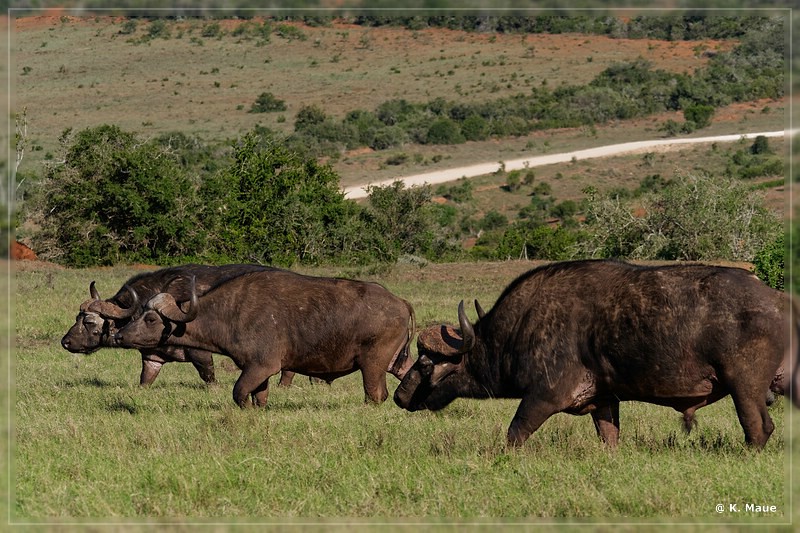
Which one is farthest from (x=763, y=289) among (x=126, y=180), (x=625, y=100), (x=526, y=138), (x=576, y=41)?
(x=576, y=41)

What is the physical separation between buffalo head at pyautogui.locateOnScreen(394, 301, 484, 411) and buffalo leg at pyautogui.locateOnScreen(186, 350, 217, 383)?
4.80m

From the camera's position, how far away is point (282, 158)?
41.0m

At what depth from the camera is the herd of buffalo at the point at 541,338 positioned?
8.52 meters

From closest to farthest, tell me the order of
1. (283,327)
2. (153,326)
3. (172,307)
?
(283,327) → (172,307) → (153,326)

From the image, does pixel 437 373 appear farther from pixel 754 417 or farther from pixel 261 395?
pixel 754 417

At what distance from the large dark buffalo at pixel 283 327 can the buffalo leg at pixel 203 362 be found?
81.6 inches

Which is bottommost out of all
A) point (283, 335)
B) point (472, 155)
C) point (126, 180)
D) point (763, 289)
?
point (472, 155)

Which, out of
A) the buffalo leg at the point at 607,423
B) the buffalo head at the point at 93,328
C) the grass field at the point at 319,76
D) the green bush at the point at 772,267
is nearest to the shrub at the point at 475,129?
the grass field at the point at 319,76

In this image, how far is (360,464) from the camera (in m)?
8.64

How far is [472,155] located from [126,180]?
46903mm

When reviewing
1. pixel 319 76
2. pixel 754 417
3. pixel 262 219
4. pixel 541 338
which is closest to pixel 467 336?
pixel 541 338

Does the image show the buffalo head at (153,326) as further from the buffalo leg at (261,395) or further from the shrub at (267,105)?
the shrub at (267,105)

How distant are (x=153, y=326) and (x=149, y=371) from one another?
269 centimetres

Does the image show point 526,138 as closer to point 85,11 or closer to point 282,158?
point 282,158
